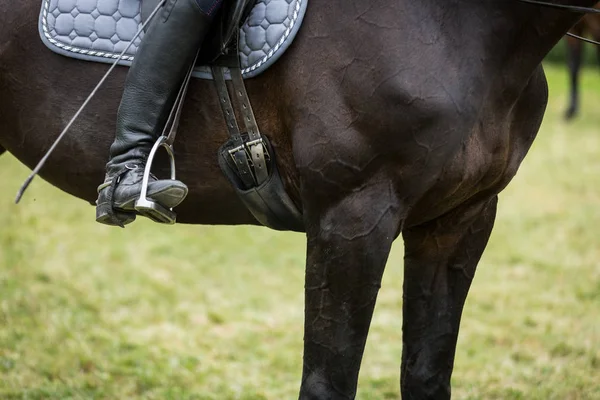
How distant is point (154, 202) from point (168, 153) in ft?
0.78

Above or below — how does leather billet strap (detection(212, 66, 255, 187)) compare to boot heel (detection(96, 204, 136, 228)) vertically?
above

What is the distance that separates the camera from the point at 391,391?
156 inches

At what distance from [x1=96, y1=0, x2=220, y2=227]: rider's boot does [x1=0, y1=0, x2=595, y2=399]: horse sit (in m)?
0.11

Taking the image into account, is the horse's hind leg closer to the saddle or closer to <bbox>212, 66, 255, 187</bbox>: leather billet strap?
the saddle

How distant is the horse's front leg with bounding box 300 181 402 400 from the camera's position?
218 cm

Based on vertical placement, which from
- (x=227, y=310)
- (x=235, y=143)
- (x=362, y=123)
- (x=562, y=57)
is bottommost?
(x=227, y=310)

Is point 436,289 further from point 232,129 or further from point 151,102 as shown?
point 151,102

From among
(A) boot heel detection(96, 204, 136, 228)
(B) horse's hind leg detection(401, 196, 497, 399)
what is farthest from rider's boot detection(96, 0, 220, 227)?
(B) horse's hind leg detection(401, 196, 497, 399)

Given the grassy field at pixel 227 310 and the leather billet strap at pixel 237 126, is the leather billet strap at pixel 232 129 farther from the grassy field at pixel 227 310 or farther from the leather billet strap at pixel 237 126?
the grassy field at pixel 227 310

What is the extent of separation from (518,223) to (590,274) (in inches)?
52.6

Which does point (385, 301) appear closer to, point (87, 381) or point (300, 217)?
point (87, 381)

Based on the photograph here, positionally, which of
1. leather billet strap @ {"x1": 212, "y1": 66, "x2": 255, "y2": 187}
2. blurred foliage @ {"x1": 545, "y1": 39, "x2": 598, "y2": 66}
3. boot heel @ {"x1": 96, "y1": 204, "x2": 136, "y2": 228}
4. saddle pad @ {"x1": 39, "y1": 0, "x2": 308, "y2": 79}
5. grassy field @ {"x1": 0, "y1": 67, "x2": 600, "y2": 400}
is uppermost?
blurred foliage @ {"x1": 545, "y1": 39, "x2": 598, "y2": 66}

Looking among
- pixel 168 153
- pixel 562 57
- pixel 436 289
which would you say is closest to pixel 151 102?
pixel 168 153

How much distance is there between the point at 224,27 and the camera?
89.7 inches
